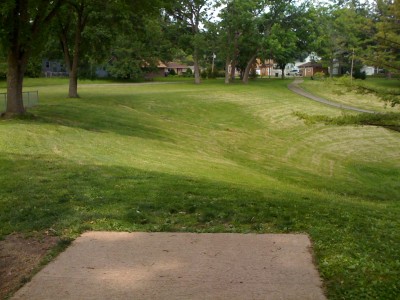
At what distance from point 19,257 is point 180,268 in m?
1.89

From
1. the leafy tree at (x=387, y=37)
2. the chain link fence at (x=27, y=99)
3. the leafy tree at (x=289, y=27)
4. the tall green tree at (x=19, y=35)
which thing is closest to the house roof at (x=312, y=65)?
the leafy tree at (x=289, y=27)

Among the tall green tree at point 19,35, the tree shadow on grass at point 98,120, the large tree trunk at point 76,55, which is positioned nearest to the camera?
the tall green tree at point 19,35

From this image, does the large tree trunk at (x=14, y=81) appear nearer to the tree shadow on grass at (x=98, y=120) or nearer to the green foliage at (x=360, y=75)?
the tree shadow on grass at (x=98, y=120)

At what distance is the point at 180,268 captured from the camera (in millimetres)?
5176

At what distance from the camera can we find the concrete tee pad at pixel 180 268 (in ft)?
14.9

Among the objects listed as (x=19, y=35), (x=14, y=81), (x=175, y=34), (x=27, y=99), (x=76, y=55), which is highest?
(x=175, y=34)

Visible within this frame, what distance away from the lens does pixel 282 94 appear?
54.4 metres

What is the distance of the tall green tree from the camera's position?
782 inches

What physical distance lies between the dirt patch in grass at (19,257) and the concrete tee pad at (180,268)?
0.19 m

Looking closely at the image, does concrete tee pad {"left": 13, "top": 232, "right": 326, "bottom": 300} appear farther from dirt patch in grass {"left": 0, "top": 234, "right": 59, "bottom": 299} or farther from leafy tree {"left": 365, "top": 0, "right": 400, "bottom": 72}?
leafy tree {"left": 365, "top": 0, "right": 400, "bottom": 72}

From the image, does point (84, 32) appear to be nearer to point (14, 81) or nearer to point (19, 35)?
point (14, 81)

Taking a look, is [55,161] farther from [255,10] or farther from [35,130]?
[255,10]

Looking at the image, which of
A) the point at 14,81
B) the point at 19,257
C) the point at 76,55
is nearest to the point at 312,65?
the point at 76,55

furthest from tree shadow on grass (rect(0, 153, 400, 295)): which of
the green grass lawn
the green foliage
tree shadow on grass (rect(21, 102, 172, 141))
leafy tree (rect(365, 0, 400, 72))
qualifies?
tree shadow on grass (rect(21, 102, 172, 141))
